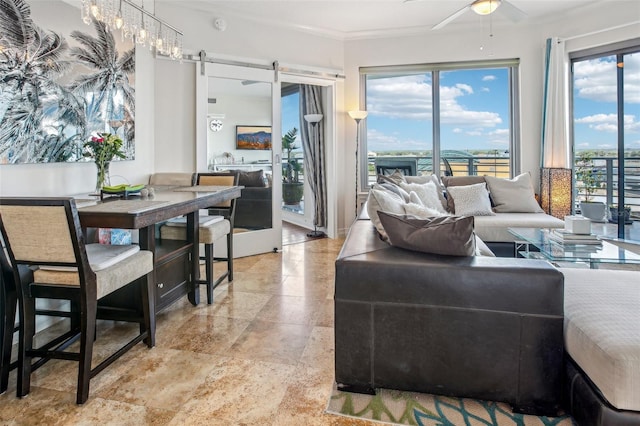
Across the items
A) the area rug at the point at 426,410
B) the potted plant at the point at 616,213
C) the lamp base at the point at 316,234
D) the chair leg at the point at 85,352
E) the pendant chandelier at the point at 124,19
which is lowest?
the area rug at the point at 426,410

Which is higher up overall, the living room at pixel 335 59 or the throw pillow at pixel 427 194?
the living room at pixel 335 59

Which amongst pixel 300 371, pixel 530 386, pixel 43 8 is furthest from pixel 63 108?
pixel 530 386

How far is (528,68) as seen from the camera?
16.3 ft

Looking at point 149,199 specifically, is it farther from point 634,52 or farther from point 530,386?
point 634,52

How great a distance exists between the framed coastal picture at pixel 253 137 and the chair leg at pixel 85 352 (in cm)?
297

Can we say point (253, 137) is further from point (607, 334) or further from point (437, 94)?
point (607, 334)

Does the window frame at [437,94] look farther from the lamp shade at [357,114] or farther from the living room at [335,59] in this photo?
the lamp shade at [357,114]

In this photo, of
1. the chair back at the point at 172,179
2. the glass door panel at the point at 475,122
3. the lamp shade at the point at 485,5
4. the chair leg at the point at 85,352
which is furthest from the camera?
the glass door panel at the point at 475,122

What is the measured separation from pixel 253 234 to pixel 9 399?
295cm

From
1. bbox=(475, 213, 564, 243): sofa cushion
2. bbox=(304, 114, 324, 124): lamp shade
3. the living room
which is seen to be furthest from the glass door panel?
bbox=(304, 114, 324, 124): lamp shade

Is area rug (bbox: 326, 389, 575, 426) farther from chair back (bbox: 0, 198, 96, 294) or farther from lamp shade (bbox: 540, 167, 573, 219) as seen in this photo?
lamp shade (bbox: 540, 167, 573, 219)

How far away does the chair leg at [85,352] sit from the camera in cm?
170

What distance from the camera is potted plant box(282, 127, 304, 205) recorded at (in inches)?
243

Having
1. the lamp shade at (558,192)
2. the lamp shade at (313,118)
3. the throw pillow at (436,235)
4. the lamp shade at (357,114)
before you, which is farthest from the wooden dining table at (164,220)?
the lamp shade at (558,192)
